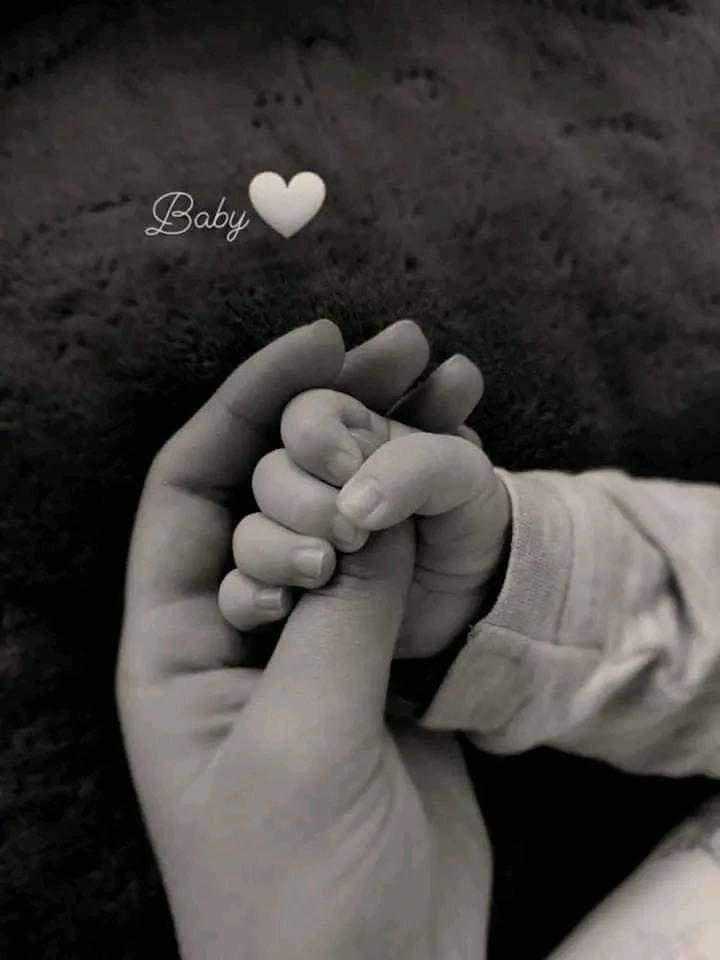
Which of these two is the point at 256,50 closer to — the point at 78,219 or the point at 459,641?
the point at 78,219

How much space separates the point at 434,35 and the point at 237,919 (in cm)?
45

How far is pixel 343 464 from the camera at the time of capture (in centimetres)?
→ 41

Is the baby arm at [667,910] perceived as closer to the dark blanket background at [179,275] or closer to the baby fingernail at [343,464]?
the dark blanket background at [179,275]

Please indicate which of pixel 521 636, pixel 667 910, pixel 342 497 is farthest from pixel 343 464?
pixel 667 910

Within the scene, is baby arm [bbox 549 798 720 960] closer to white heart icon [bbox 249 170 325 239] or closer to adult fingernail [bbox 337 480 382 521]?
adult fingernail [bbox 337 480 382 521]

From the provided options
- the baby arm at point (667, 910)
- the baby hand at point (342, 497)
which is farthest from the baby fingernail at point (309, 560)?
the baby arm at point (667, 910)

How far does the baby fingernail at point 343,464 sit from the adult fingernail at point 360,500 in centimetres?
1

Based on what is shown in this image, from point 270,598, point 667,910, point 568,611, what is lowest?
point 667,910

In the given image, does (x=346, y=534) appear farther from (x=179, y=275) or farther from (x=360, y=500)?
(x=179, y=275)

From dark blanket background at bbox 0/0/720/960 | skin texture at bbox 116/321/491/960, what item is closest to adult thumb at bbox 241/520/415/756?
skin texture at bbox 116/321/491/960

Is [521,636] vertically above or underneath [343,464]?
underneath

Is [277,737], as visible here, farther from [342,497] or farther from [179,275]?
[179,275]

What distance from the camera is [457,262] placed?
54 centimetres

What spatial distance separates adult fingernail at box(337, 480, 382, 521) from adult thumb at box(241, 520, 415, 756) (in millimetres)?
40
